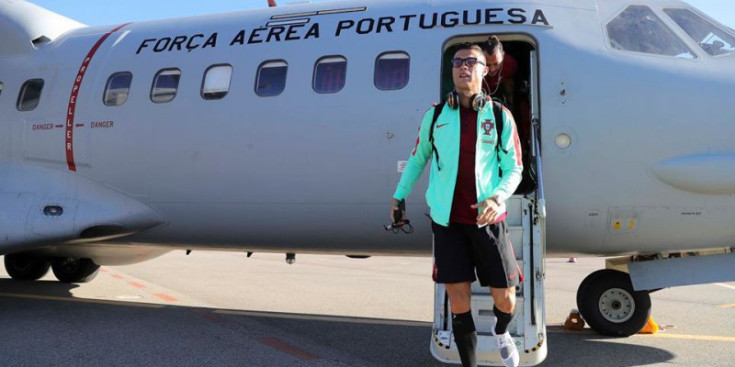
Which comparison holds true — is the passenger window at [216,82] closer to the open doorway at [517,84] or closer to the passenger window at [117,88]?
the passenger window at [117,88]

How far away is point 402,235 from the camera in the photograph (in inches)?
241

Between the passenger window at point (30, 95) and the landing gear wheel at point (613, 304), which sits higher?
the passenger window at point (30, 95)

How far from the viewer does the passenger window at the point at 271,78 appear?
6.48 m

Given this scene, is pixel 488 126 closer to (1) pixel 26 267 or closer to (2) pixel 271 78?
(2) pixel 271 78

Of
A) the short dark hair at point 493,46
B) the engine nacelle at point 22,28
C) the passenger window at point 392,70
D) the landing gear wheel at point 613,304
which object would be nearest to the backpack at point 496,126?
the short dark hair at point 493,46

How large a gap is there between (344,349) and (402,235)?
112cm

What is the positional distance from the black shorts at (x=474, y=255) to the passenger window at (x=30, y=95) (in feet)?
18.5

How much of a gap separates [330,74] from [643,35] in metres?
2.74

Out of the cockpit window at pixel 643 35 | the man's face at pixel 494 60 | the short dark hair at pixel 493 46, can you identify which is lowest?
the man's face at pixel 494 60

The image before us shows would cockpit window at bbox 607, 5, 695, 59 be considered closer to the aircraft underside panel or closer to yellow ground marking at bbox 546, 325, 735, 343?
the aircraft underside panel

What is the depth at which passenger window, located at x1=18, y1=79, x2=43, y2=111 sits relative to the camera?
7629mm

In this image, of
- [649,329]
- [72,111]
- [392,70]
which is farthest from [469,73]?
[72,111]

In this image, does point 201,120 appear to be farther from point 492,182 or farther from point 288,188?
point 492,182

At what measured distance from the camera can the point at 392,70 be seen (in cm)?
609
